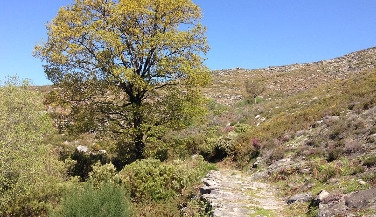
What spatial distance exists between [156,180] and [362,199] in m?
7.52

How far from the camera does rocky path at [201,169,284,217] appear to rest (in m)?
10.0

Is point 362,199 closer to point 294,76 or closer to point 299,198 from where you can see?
point 299,198

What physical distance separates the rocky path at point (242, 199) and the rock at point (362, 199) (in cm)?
204

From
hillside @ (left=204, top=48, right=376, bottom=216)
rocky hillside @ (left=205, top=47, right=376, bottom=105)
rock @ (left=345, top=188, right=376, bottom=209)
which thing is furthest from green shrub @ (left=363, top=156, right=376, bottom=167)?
rocky hillside @ (left=205, top=47, right=376, bottom=105)

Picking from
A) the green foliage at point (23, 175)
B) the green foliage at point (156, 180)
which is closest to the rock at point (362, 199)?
the green foliage at point (156, 180)

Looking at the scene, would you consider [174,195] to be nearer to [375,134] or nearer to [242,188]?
[242,188]

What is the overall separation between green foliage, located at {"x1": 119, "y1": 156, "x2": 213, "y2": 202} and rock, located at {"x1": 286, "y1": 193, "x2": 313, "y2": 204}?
173 inches

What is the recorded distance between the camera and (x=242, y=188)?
13.6 metres

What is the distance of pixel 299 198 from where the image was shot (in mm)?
11070

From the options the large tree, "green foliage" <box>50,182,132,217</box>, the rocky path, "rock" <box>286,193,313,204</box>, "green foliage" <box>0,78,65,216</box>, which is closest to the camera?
"green foliage" <box>50,182,132,217</box>

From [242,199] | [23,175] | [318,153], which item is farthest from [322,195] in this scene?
[23,175]

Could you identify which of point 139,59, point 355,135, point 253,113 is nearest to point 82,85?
point 139,59

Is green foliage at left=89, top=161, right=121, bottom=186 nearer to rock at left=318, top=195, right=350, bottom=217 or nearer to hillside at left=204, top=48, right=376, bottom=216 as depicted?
hillside at left=204, top=48, right=376, bottom=216

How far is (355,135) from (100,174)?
11723mm
